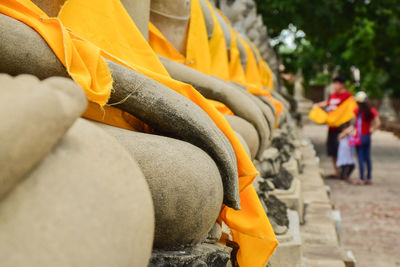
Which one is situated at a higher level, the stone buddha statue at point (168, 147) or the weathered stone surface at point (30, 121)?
the weathered stone surface at point (30, 121)

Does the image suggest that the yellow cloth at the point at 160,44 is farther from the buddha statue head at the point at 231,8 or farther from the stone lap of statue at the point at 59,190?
the buddha statue head at the point at 231,8

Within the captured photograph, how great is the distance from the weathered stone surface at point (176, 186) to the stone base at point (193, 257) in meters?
0.03

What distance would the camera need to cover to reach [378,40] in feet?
40.4

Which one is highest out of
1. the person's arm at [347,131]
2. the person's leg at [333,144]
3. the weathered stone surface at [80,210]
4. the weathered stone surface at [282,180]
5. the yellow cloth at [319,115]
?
the weathered stone surface at [80,210]

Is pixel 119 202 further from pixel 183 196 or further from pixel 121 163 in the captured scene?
pixel 183 196

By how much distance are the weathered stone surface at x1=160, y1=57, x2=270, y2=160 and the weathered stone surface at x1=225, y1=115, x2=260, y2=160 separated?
0.06m

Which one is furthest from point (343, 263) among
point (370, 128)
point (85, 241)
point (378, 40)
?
point (378, 40)

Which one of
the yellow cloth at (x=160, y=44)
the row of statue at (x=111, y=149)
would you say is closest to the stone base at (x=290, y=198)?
the row of statue at (x=111, y=149)

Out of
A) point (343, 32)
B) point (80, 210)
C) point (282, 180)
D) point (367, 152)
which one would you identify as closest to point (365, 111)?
point (367, 152)

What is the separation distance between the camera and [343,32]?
10.4 metres

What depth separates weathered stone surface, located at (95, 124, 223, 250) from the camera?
1425 mm

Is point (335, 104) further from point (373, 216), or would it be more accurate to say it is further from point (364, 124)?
point (373, 216)

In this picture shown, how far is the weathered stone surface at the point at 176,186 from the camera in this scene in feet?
4.67

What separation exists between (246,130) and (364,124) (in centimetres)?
545
